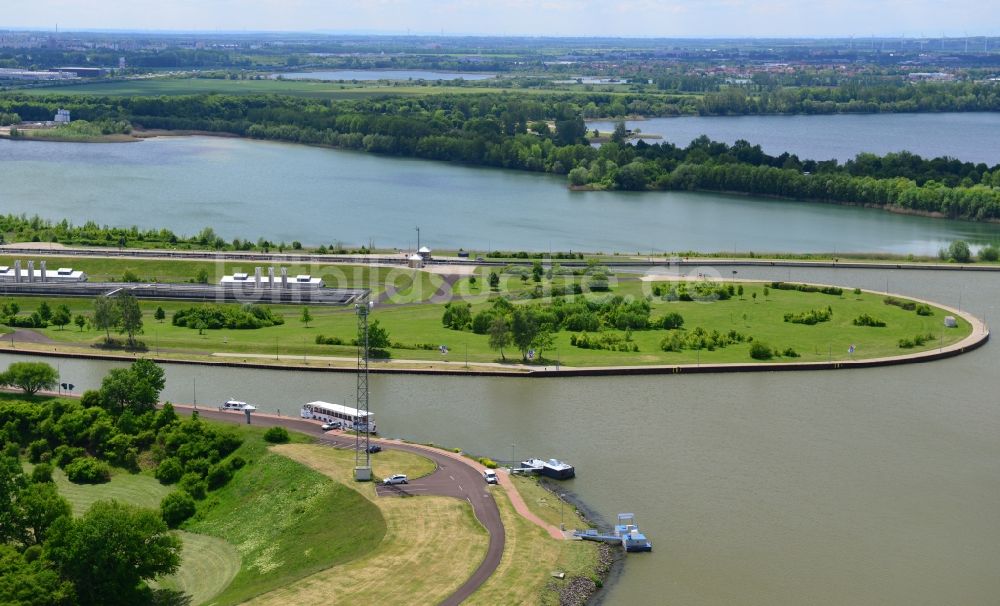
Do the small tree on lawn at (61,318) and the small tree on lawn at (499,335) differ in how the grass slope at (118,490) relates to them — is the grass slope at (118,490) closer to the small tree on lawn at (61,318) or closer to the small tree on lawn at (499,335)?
the small tree on lawn at (499,335)

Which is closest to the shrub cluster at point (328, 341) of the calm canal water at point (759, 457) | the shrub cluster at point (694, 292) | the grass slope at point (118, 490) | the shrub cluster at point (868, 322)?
the calm canal water at point (759, 457)

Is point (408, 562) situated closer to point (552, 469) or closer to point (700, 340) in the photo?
point (552, 469)

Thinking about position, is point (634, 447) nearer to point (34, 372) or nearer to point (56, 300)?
point (34, 372)

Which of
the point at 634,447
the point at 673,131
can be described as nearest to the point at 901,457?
the point at 634,447

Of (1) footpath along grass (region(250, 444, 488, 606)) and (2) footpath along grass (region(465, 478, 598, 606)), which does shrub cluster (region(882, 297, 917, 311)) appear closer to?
(2) footpath along grass (region(465, 478, 598, 606))

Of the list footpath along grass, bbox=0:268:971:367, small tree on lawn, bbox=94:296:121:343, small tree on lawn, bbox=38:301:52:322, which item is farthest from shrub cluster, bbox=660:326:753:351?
small tree on lawn, bbox=38:301:52:322
